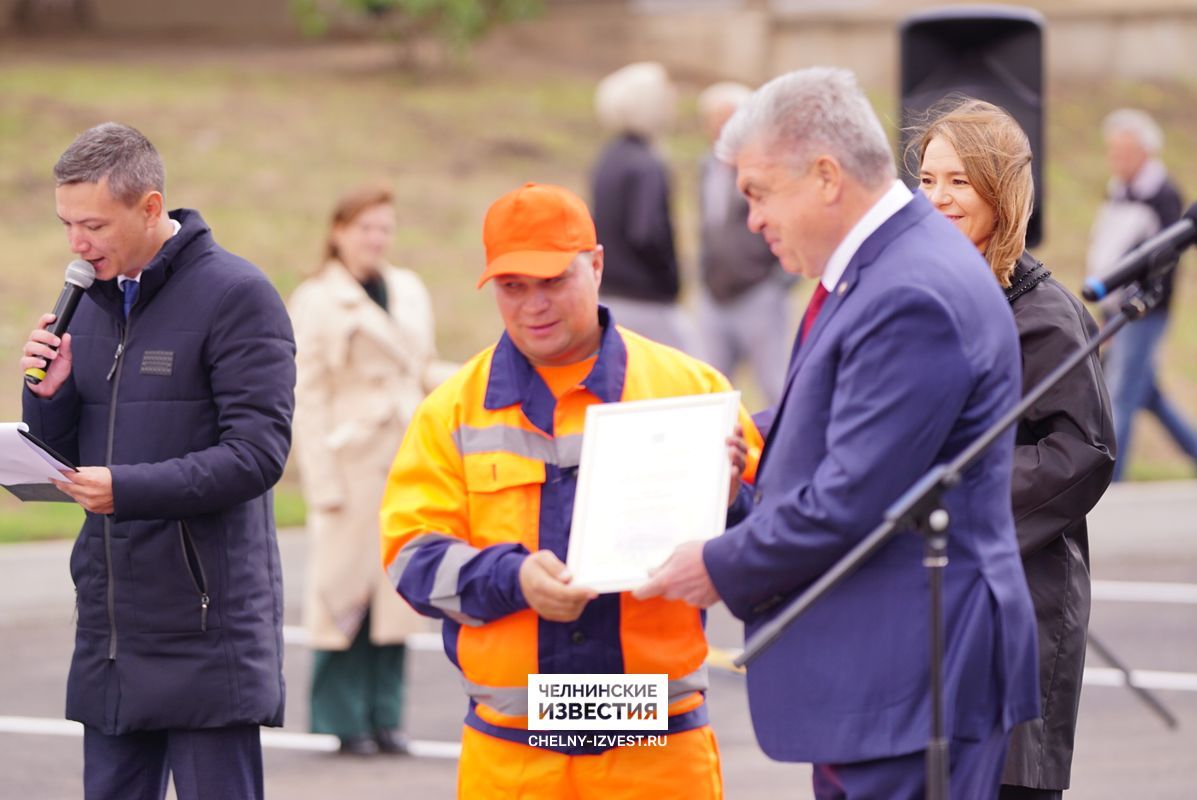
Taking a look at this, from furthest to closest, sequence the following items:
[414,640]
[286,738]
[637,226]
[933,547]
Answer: [637,226] < [414,640] < [286,738] < [933,547]

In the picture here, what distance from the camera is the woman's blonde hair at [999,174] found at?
4.38m

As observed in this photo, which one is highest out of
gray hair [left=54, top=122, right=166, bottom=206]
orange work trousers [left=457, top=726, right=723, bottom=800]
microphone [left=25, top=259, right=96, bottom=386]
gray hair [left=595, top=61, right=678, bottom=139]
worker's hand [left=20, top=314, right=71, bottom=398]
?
gray hair [left=595, top=61, right=678, bottom=139]

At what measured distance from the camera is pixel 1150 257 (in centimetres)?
345

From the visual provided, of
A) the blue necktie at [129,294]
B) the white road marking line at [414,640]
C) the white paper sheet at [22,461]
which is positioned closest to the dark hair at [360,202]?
the white road marking line at [414,640]

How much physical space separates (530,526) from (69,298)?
4.53 feet

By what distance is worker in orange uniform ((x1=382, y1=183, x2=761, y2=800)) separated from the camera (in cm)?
391

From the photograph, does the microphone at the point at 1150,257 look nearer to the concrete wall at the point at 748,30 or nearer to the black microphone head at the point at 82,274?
the black microphone head at the point at 82,274

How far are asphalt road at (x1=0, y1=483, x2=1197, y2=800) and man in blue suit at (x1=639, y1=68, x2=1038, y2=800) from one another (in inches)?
137

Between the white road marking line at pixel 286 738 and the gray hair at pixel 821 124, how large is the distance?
14.6 ft

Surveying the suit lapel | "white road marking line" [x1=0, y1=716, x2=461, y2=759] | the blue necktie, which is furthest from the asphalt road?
the suit lapel

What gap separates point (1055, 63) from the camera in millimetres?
21516

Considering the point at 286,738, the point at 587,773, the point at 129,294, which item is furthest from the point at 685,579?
the point at 286,738

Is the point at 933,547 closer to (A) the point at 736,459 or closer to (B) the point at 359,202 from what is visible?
(A) the point at 736,459

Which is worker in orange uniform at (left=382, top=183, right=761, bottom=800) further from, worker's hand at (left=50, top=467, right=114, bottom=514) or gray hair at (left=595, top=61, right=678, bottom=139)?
gray hair at (left=595, top=61, right=678, bottom=139)
